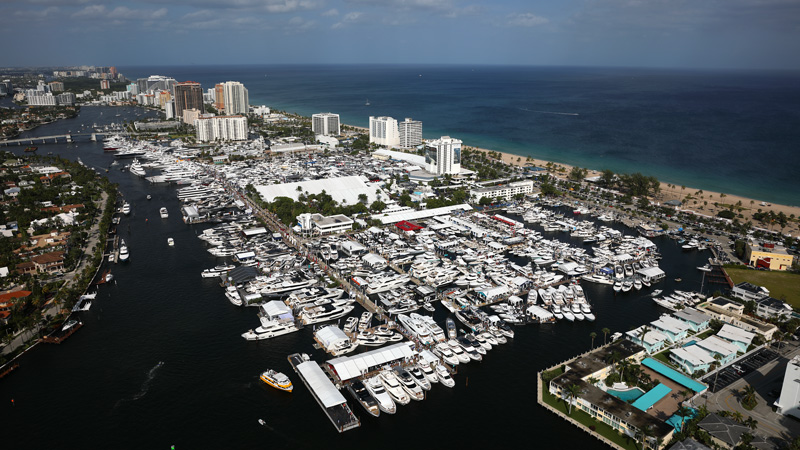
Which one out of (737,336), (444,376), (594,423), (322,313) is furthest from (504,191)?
(594,423)

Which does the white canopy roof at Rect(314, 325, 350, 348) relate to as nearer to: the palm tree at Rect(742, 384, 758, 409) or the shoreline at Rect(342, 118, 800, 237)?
the palm tree at Rect(742, 384, 758, 409)

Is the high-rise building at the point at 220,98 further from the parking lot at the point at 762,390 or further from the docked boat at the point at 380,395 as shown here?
the parking lot at the point at 762,390

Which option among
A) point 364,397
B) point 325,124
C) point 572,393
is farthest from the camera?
point 325,124

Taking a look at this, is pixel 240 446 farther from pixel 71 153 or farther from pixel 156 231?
pixel 71 153

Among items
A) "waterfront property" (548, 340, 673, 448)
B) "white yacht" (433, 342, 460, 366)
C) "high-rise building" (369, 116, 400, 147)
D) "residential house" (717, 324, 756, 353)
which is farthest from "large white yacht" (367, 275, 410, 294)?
"high-rise building" (369, 116, 400, 147)

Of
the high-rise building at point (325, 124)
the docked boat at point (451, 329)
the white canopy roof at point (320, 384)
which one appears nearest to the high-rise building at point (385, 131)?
the high-rise building at point (325, 124)

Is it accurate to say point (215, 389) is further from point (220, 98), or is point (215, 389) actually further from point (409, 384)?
point (220, 98)

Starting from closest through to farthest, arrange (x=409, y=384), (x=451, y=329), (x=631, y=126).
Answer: (x=409, y=384), (x=451, y=329), (x=631, y=126)
